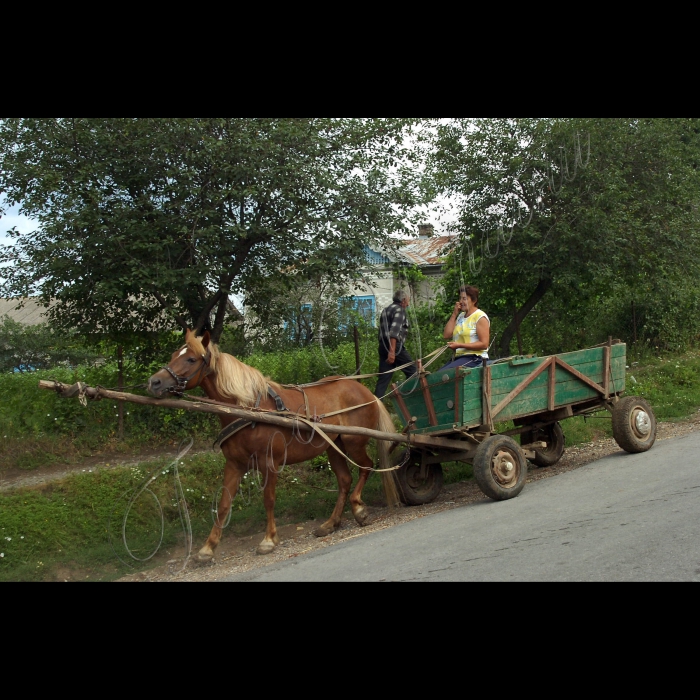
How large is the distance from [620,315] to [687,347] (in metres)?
1.69

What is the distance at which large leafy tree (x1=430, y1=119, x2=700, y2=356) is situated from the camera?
1176 cm

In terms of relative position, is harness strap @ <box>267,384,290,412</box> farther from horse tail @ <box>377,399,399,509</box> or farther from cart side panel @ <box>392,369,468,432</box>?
cart side panel @ <box>392,369,468,432</box>

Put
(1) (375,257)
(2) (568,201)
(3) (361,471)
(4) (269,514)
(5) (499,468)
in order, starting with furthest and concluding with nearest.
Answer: (2) (568,201) < (1) (375,257) < (3) (361,471) < (5) (499,468) < (4) (269,514)

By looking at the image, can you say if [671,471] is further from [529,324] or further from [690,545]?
[529,324]

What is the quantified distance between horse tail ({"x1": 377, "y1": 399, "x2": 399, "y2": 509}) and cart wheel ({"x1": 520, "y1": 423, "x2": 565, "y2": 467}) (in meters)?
2.18

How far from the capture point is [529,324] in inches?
607

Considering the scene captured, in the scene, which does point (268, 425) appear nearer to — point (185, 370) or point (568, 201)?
point (185, 370)

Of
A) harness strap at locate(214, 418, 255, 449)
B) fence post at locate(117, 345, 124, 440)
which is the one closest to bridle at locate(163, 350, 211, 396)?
harness strap at locate(214, 418, 255, 449)

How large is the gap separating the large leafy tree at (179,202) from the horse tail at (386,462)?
7.19ft

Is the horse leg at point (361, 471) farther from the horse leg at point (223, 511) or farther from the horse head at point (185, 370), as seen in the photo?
the horse head at point (185, 370)

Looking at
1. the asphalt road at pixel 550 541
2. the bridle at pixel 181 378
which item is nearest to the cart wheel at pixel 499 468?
the asphalt road at pixel 550 541

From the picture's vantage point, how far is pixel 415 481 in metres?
8.34

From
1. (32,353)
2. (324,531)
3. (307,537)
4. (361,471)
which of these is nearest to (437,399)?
(361,471)

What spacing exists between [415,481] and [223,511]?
245cm
